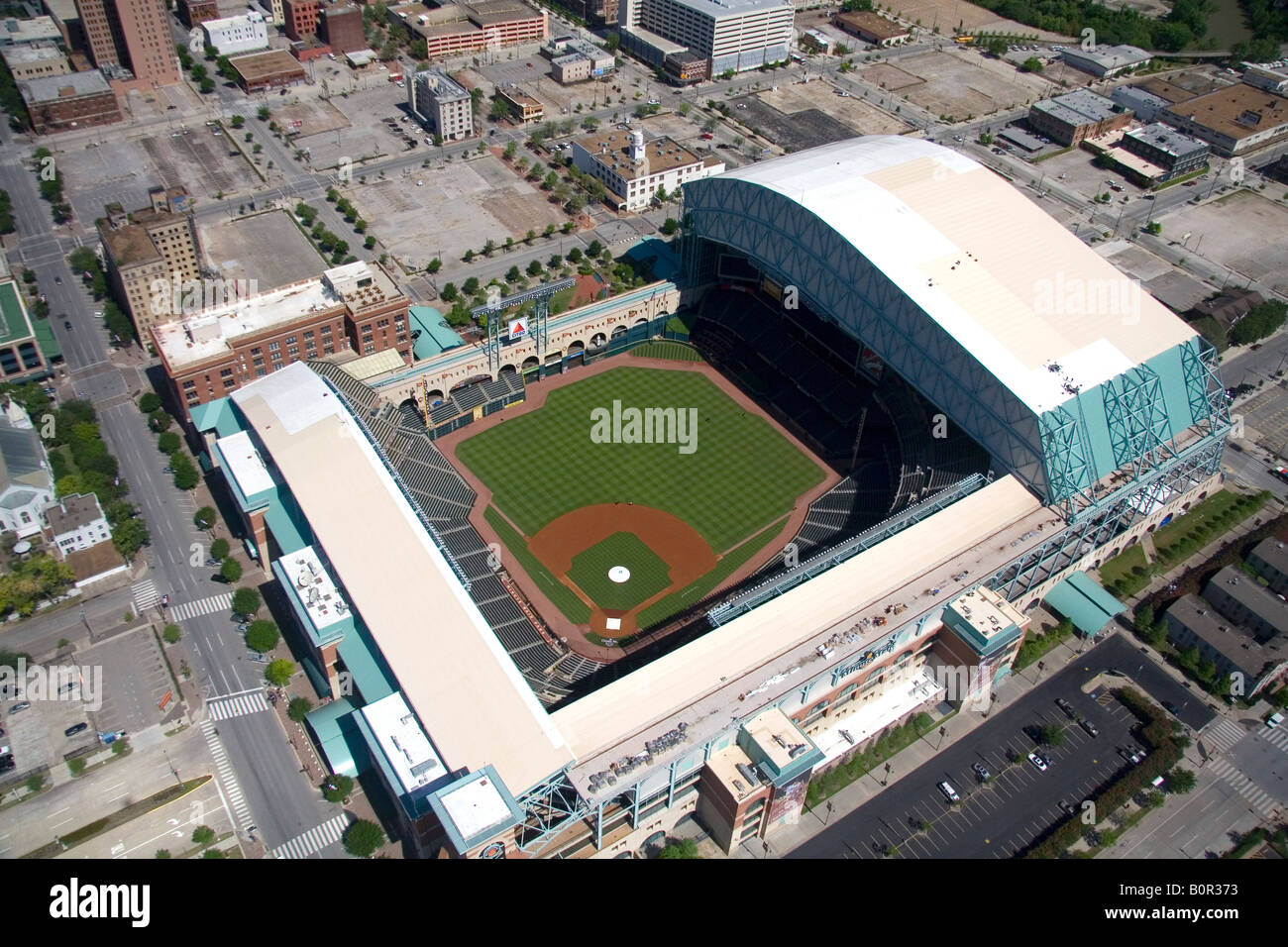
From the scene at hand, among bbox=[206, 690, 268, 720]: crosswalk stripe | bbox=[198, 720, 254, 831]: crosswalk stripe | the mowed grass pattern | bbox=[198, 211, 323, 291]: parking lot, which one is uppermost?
bbox=[198, 211, 323, 291]: parking lot

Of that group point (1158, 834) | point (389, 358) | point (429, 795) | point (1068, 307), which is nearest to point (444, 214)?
point (389, 358)

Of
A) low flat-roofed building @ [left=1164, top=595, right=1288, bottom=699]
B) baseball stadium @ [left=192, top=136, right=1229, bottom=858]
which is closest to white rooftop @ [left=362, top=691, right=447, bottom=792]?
baseball stadium @ [left=192, top=136, right=1229, bottom=858]

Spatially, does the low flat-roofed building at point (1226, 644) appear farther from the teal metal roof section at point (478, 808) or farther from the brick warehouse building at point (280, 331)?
the brick warehouse building at point (280, 331)

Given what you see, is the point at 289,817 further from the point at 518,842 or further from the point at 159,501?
the point at 159,501

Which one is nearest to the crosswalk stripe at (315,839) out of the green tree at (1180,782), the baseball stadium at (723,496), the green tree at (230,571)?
the baseball stadium at (723,496)

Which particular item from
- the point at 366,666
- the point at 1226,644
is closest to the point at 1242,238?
the point at 1226,644

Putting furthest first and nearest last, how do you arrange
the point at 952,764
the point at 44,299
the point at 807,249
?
the point at 44,299 → the point at 807,249 → the point at 952,764

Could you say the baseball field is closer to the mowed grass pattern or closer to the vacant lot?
the mowed grass pattern
